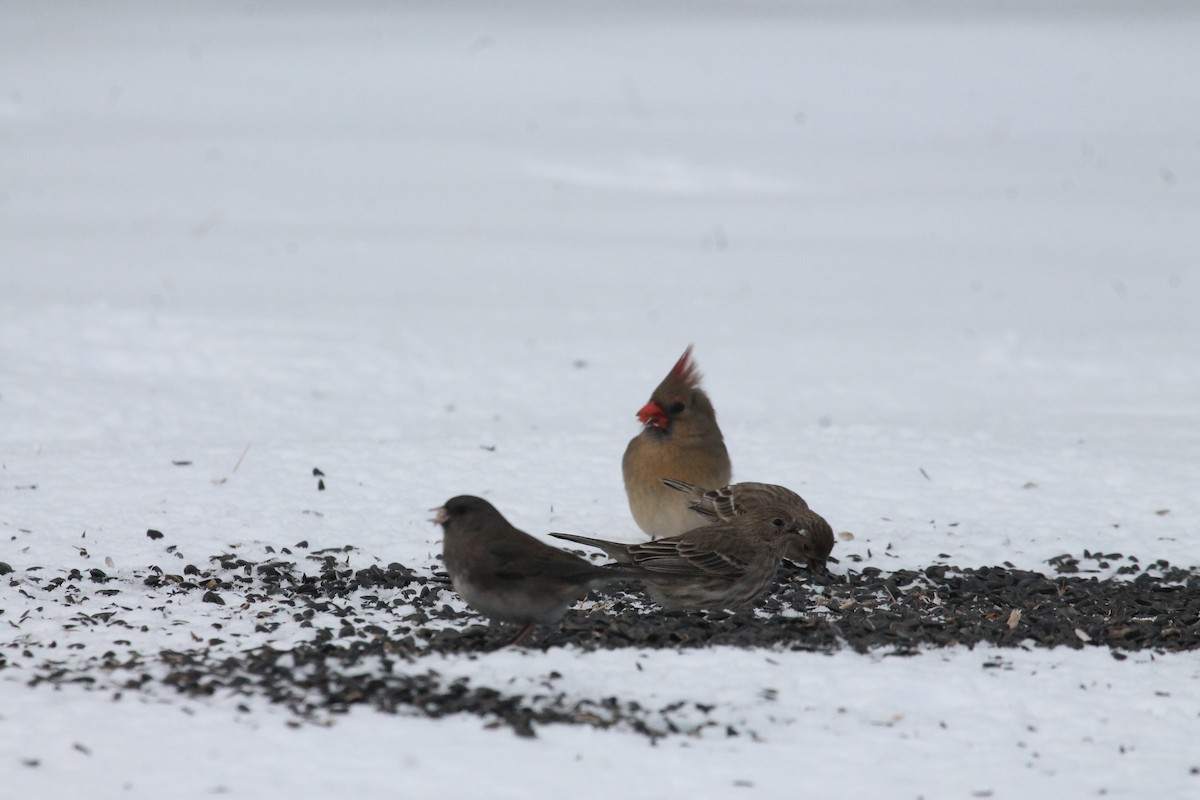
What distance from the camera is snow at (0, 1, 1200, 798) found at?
4.16 m

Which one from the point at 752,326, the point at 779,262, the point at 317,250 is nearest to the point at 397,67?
the point at 317,250

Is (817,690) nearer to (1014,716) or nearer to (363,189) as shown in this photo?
(1014,716)

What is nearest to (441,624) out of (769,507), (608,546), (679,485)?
(608,546)

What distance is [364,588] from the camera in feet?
18.7

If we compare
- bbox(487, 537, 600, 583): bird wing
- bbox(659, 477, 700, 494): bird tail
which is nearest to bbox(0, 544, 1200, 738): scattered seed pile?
bbox(487, 537, 600, 583): bird wing

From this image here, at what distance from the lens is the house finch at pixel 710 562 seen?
5375 millimetres

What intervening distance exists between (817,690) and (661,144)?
14006 mm

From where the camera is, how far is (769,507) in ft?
19.7

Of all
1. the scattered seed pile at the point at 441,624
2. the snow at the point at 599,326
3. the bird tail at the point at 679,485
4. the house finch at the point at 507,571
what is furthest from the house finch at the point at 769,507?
the house finch at the point at 507,571

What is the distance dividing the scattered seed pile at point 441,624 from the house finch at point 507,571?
0.44ft

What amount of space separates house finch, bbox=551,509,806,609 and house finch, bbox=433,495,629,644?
1.24 feet

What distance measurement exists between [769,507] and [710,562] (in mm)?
695

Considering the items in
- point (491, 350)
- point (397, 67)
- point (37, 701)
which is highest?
point (397, 67)

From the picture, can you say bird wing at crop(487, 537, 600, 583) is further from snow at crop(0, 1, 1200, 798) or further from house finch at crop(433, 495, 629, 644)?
snow at crop(0, 1, 1200, 798)
